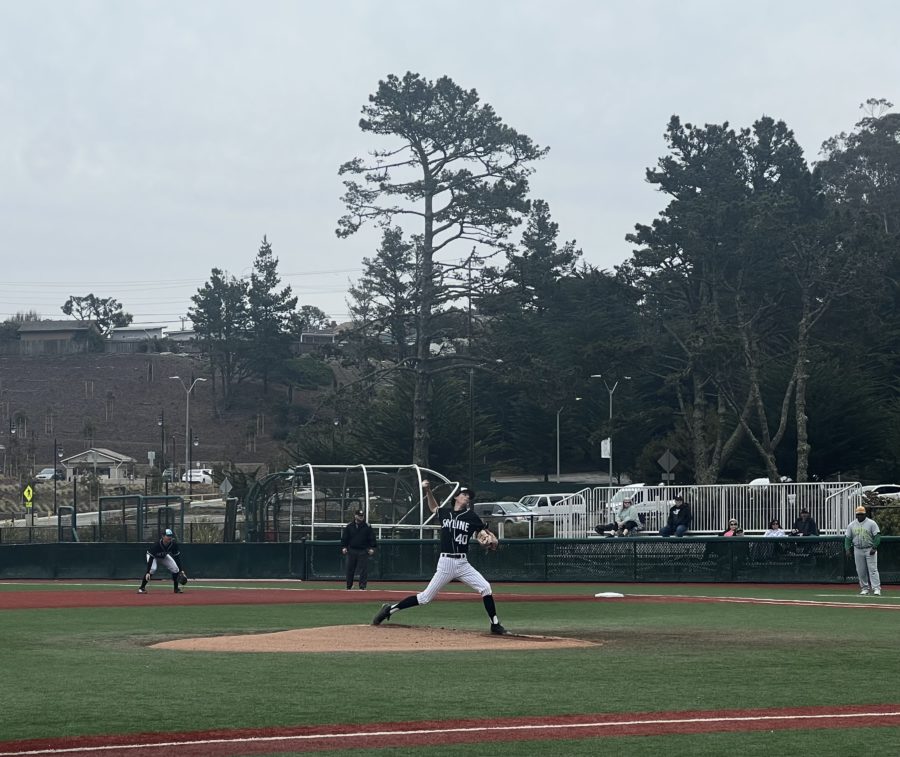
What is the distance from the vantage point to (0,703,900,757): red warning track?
8789 mm

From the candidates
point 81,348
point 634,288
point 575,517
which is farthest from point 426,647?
point 81,348

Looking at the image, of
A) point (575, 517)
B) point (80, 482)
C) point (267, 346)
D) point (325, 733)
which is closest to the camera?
point (325, 733)

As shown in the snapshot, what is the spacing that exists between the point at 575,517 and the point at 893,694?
32967mm

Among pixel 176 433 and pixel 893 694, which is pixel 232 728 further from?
pixel 176 433

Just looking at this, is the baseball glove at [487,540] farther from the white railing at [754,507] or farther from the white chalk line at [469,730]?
the white railing at [754,507]

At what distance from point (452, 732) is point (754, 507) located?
32.6 metres

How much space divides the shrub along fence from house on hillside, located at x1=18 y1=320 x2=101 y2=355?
122585 mm

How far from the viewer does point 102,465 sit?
112125 millimetres

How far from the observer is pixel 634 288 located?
71062mm

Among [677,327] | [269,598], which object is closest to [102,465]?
[677,327]

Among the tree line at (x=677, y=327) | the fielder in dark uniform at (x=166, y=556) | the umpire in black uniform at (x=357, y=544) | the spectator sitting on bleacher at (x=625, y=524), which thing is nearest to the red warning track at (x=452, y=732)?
the umpire in black uniform at (x=357, y=544)

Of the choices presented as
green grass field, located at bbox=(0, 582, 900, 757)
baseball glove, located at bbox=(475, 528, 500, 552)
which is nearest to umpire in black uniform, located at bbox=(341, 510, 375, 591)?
green grass field, located at bbox=(0, 582, 900, 757)

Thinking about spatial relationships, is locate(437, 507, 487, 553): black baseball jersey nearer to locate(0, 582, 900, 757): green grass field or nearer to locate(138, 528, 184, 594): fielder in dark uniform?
locate(0, 582, 900, 757): green grass field

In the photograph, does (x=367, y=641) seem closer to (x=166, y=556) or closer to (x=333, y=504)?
(x=166, y=556)
